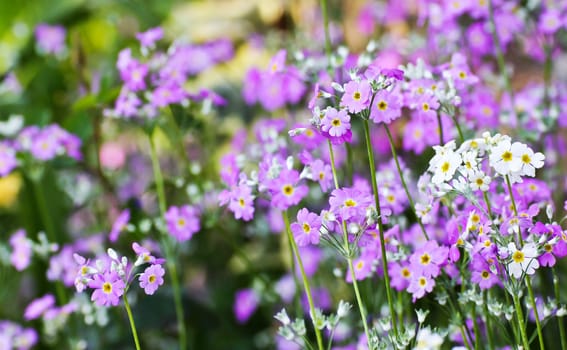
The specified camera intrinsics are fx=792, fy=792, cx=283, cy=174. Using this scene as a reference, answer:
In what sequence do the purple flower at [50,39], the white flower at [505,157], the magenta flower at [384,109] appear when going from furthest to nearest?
the purple flower at [50,39] → the magenta flower at [384,109] → the white flower at [505,157]

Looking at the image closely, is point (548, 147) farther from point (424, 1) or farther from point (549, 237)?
point (549, 237)

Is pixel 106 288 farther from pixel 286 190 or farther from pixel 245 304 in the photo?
pixel 245 304

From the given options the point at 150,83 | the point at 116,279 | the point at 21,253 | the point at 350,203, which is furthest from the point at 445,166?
the point at 21,253

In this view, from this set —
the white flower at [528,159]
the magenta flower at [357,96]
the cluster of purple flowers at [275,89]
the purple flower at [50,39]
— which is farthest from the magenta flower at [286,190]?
the purple flower at [50,39]

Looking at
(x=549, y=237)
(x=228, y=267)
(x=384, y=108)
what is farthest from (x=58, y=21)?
(x=549, y=237)

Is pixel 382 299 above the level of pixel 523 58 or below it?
below

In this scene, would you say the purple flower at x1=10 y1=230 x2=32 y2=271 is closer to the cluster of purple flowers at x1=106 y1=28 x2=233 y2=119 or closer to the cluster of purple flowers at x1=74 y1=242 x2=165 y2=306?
the cluster of purple flowers at x1=106 y1=28 x2=233 y2=119

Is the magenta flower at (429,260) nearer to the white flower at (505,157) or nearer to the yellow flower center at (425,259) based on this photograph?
the yellow flower center at (425,259)
